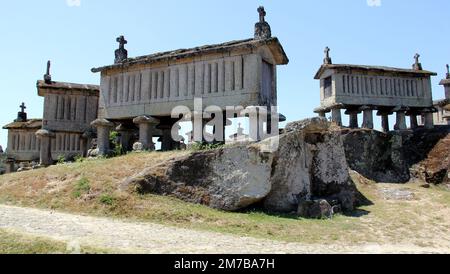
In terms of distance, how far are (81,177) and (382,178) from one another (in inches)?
625

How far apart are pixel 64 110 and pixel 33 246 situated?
1421cm

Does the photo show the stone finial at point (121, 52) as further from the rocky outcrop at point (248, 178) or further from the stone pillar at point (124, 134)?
the rocky outcrop at point (248, 178)

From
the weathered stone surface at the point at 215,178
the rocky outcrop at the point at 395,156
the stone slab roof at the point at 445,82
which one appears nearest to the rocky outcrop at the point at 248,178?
the weathered stone surface at the point at 215,178

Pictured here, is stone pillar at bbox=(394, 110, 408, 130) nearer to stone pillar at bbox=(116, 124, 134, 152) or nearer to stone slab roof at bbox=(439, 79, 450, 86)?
stone slab roof at bbox=(439, 79, 450, 86)

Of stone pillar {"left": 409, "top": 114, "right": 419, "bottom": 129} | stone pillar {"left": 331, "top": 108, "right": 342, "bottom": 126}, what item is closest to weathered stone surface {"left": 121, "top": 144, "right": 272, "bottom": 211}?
stone pillar {"left": 331, "top": 108, "right": 342, "bottom": 126}

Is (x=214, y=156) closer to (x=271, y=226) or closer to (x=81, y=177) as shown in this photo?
(x=271, y=226)

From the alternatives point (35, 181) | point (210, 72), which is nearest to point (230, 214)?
point (210, 72)

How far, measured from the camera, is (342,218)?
13.0m

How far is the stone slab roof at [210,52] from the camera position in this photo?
14.7 meters

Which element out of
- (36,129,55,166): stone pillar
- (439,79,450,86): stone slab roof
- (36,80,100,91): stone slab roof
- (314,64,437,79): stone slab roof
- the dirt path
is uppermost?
(439,79,450,86): stone slab roof

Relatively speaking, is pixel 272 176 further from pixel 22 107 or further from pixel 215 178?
pixel 22 107

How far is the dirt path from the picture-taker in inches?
303

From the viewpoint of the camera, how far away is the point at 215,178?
12.9 metres

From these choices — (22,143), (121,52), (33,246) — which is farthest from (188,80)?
(22,143)
